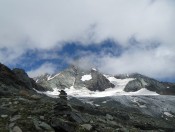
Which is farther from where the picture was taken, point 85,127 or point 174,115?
point 174,115

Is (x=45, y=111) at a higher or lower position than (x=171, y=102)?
lower

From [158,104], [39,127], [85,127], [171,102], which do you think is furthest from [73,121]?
[171,102]

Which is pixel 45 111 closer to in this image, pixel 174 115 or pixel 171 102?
pixel 174 115

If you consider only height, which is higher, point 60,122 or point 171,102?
point 171,102

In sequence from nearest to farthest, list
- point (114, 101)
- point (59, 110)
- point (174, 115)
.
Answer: point (59, 110)
point (174, 115)
point (114, 101)

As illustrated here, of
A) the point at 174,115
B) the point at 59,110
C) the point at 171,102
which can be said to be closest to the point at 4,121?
the point at 59,110

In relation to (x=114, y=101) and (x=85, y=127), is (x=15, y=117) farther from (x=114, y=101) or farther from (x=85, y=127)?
(x=114, y=101)

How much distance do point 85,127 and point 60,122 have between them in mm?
2632

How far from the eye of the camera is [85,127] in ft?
102

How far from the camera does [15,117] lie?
29969 millimetres

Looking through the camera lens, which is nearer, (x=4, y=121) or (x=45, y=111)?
(x=4, y=121)

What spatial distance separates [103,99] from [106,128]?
136m

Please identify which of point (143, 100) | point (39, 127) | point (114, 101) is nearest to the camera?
point (39, 127)

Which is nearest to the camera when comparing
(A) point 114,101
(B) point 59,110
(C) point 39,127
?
(C) point 39,127
